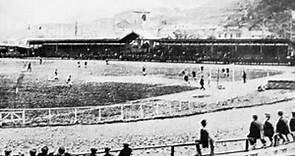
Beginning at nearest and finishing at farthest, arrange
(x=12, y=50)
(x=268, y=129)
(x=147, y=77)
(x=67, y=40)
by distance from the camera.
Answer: (x=12, y=50) → (x=67, y=40) → (x=147, y=77) → (x=268, y=129)

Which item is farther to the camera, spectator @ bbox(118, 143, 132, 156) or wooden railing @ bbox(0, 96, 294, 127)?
spectator @ bbox(118, 143, 132, 156)

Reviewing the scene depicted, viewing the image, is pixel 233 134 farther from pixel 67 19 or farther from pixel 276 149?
pixel 67 19

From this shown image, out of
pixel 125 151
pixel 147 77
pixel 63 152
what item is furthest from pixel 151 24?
pixel 63 152

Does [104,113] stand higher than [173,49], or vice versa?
[173,49]

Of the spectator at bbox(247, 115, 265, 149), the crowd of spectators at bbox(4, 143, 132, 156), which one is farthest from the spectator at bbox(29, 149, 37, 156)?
the spectator at bbox(247, 115, 265, 149)

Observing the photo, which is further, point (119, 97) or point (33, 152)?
point (119, 97)

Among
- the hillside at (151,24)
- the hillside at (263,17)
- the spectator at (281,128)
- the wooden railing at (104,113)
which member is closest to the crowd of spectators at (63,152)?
the wooden railing at (104,113)

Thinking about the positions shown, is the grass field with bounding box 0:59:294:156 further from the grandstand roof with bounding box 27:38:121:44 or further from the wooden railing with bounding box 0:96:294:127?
the grandstand roof with bounding box 27:38:121:44

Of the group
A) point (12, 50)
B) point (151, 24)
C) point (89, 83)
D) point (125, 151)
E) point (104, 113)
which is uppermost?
point (151, 24)

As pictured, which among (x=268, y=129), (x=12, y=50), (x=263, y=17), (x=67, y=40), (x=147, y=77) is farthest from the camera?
(x=268, y=129)

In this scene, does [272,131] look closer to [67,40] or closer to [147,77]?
[147,77]
